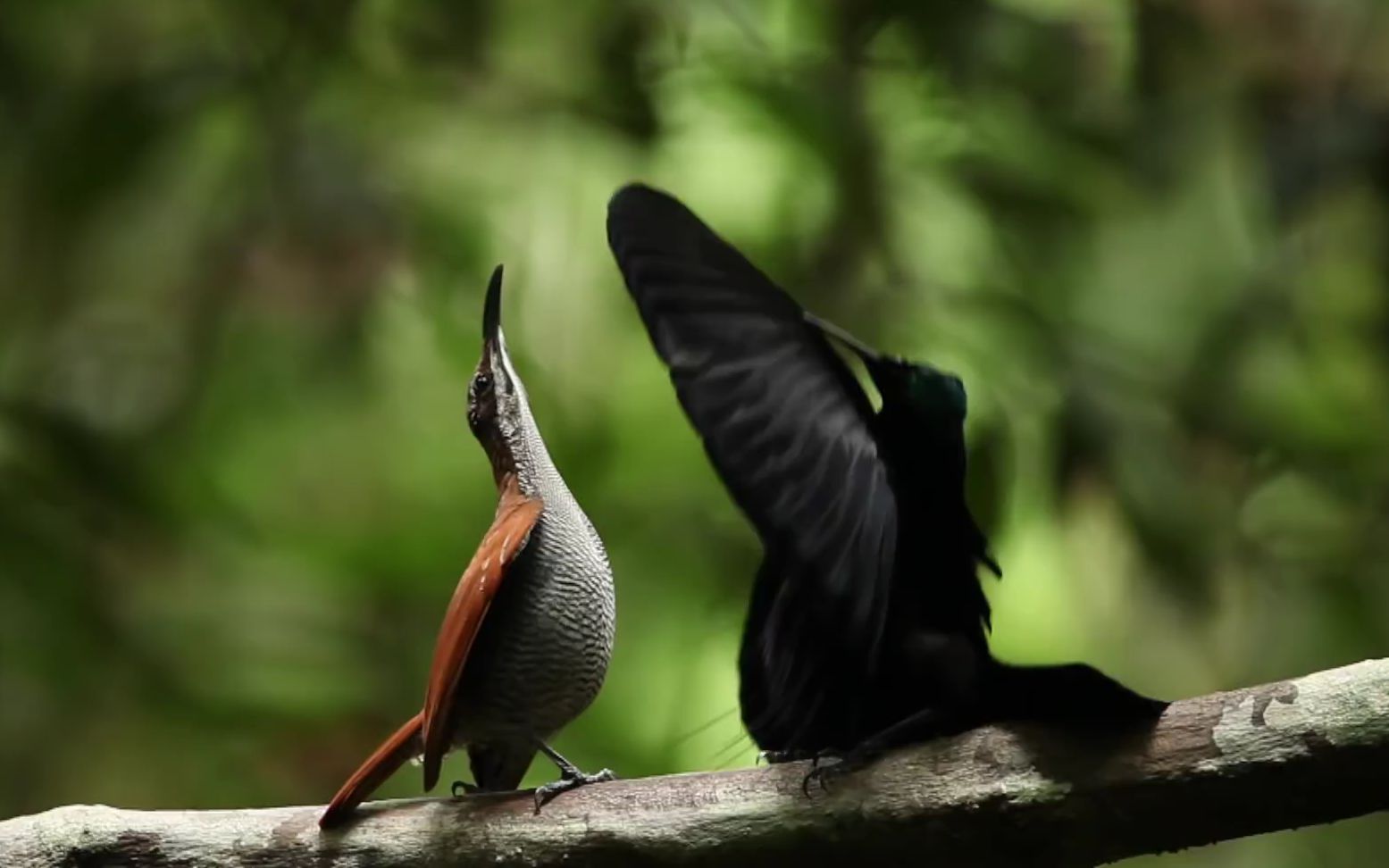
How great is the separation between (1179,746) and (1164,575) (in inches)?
38.0

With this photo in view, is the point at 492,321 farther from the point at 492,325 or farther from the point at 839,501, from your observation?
the point at 839,501

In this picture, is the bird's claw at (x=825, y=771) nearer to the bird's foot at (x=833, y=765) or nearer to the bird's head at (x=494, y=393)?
the bird's foot at (x=833, y=765)

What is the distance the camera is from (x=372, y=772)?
3.40 feet

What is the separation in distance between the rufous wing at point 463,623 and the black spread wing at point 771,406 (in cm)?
20

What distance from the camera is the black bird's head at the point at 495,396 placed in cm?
113

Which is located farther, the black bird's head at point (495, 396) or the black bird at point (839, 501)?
the black bird's head at point (495, 396)

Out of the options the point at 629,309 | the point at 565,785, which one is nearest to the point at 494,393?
the point at 565,785

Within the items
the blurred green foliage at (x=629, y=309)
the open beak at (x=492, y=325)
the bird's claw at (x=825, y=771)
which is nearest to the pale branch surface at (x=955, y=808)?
the bird's claw at (x=825, y=771)

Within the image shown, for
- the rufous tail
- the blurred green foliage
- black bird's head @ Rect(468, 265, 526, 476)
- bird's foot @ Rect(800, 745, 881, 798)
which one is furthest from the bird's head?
the blurred green foliage

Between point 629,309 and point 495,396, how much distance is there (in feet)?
3.48

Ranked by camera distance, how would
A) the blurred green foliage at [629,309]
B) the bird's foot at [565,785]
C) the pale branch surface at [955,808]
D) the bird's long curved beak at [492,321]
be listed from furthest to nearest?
the blurred green foliage at [629,309] → the bird's long curved beak at [492,321] → the bird's foot at [565,785] → the pale branch surface at [955,808]

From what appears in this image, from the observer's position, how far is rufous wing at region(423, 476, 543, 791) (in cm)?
101

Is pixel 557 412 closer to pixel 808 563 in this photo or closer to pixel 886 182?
pixel 886 182

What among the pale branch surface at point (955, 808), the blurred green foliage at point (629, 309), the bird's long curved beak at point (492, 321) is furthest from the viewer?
the blurred green foliage at point (629, 309)
